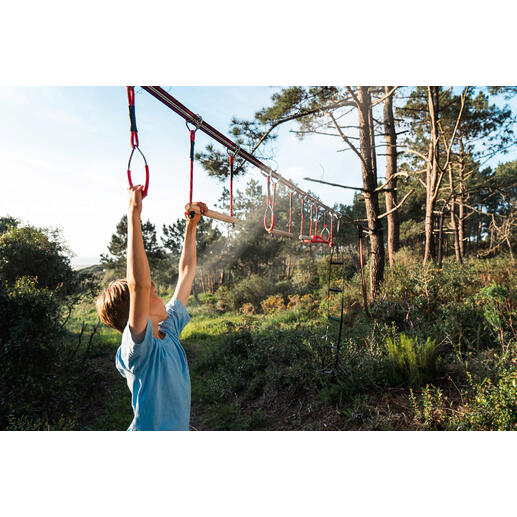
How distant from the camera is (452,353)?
8.15ft

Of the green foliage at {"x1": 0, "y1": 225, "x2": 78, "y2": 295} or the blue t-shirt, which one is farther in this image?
the green foliage at {"x1": 0, "y1": 225, "x2": 78, "y2": 295}

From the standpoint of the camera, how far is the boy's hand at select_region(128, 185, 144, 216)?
28.6 inches

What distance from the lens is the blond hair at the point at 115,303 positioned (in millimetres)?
851

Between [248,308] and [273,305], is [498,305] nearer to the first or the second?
[273,305]

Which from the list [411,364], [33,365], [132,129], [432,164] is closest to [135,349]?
[132,129]

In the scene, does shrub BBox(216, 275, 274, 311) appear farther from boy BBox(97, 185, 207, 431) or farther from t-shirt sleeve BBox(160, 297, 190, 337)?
boy BBox(97, 185, 207, 431)

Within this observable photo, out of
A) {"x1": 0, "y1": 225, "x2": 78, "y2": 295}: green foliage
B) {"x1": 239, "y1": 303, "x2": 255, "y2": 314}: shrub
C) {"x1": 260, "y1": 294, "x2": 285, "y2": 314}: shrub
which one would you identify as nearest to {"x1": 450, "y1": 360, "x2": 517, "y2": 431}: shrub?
{"x1": 260, "y1": 294, "x2": 285, "y2": 314}: shrub

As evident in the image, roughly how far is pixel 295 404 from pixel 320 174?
2.58 m

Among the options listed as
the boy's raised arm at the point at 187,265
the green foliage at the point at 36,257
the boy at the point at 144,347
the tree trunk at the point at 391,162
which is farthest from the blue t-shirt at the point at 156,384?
the tree trunk at the point at 391,162

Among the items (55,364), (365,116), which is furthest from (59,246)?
(365,116)

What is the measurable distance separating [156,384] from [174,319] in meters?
0.24

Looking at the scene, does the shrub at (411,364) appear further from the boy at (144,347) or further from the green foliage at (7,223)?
the green foliage at (7,223)

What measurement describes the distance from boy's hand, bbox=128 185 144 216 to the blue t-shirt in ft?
0.94
